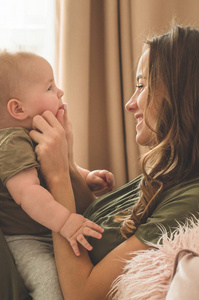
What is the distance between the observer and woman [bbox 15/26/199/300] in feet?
2.91

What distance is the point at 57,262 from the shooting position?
0.97m

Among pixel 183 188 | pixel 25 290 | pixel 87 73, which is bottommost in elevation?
pixel 25 290

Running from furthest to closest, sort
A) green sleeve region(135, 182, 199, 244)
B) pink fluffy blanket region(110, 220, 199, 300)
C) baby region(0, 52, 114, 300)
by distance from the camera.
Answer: baby region(0, 52, 114, 300), green sleeve region(135, 182, 199, 244), pink fluffy blanket region(110, 220, 199, 300)

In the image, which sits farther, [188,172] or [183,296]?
[188,172]

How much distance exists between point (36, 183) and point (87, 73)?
111 centimetres

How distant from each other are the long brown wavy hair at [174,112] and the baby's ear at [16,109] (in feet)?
1.35

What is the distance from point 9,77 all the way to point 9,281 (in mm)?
614

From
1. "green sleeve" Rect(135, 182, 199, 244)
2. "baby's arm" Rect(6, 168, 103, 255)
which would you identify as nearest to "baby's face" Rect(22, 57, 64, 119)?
"baby's arm" Rect(6, 168, 103, 255)

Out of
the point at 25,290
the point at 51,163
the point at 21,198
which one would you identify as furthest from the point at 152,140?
the point at 25,290

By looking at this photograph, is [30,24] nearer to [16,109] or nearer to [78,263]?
[16,109]

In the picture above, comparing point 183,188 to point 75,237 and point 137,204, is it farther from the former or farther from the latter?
point 75,237

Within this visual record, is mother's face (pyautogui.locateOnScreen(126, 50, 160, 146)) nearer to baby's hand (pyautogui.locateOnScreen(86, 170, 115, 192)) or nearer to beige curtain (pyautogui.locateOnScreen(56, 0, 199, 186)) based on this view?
baby's hand (pyautogui.locateOnScreen(86, 170, 115, 192))

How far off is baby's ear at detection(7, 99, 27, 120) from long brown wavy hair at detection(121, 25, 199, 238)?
0.41 m

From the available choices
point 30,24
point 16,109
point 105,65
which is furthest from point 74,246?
point 30,24
